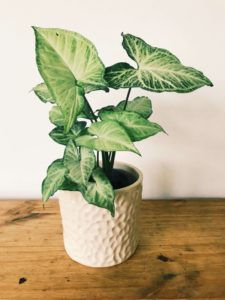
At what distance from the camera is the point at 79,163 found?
53 cm

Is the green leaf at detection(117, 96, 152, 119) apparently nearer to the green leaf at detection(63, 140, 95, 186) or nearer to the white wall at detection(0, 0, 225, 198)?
the green leaf at detection(63, 140, 95, 186)

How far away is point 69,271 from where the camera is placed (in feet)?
1.97

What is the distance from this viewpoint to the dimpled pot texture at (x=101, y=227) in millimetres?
570

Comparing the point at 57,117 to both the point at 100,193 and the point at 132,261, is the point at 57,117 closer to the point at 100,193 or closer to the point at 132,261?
the point at 100,193

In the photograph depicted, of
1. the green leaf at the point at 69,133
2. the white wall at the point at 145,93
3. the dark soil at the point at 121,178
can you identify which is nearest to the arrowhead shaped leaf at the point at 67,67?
the green leaf at the point at 69,133

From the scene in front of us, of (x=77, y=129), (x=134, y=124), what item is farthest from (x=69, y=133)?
(x=134, y=124)

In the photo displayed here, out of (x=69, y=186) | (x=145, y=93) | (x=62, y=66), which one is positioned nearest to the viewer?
(x=62, y=66)

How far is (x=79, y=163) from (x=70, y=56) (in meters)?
0.16

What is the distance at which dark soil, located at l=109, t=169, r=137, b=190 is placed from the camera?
0.63m

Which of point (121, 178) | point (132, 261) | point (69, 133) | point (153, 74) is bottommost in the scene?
point (132, 261)

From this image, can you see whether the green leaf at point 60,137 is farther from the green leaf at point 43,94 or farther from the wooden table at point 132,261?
the wooden table at point 132,261

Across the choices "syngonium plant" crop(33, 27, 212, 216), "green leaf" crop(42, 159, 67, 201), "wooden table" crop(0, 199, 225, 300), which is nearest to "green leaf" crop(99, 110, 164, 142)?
"syngonium plant" crop(33, 27, 212, 216)

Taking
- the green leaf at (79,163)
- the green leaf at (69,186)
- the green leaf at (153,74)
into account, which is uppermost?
the green leaf at (153,74)

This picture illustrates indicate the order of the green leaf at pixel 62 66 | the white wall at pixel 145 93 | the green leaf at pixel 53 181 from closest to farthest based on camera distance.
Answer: the green leaf at pixel 62 66, the green leaf at pixel 53 181, the white wall at pixel 145 93
